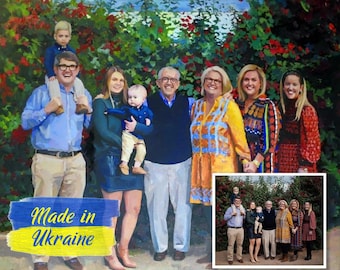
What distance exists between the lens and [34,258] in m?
3.70

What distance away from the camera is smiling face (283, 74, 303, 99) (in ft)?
12.3

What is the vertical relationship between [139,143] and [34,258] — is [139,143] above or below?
above

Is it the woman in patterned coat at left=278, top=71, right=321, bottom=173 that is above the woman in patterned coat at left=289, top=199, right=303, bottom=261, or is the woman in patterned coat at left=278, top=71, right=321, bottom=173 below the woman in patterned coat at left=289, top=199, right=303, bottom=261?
above

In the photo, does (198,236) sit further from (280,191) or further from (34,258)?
(34,258)

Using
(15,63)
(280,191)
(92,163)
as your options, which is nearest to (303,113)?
(280,191)

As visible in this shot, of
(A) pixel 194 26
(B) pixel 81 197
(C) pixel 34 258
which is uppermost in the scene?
(A) pixel 194 26

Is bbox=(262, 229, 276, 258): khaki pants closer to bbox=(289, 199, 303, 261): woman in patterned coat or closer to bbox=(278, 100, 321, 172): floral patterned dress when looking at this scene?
bbox=(289, 199, 303, 261): woman in patterned coat

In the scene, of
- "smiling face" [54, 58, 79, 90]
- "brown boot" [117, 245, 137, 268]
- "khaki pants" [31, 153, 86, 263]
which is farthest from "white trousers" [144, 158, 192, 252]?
"smiling face" [54, 58, 79, 90]

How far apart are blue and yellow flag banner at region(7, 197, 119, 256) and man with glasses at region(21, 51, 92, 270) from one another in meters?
0.06

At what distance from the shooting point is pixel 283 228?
3777 mm

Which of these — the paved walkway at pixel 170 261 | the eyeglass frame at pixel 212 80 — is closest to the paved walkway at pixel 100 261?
the paved walkway at pixel 170 261

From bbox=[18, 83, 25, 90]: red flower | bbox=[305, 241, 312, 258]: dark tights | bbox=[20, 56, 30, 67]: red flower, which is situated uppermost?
bbox=[20, 56, 30, 67]: red flower

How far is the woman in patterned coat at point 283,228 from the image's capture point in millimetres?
3777

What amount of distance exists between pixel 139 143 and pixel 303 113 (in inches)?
37.2
